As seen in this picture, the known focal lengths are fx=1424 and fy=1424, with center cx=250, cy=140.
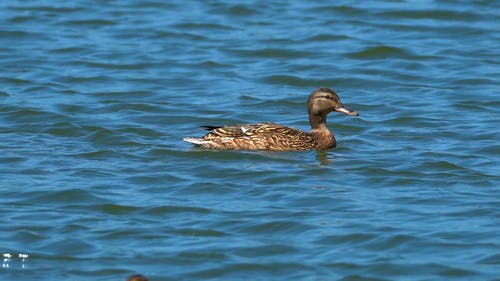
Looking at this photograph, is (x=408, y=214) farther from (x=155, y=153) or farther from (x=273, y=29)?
(x=273, y=29)

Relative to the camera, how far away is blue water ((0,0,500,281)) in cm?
1164

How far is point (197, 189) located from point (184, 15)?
1047 centimetres

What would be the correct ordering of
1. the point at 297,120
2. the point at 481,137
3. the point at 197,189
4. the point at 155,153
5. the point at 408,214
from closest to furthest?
the point at 408,214, the point at 197,189, the point at 155,153, the point at 481,137, the point at 297,120

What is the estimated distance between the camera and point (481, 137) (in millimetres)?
16359

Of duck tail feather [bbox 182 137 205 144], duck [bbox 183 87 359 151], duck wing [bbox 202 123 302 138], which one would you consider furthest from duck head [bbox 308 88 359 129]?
duck tail feather [bbox 182 137 205 144]

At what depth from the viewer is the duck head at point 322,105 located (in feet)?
52.7

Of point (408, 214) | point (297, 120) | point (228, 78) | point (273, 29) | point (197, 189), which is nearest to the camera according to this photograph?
point (408, 214)

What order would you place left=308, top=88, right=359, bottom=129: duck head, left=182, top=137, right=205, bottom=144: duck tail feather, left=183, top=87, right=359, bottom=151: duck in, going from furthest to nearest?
left=308, top=88, right=359, bottom=129: duck head, left=183, top=87, right=359, bottom=151: duck, left=182, top=137, right=205, bottom=144: duck tail feather

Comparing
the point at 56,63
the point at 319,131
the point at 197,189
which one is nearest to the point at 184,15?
the point at 56,63

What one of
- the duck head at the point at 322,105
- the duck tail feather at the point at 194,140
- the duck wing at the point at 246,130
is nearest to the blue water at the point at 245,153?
the duck tail feather at the point at 194,140

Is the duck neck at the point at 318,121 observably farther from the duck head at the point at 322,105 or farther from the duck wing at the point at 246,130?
the duck wing at the point at 246,130

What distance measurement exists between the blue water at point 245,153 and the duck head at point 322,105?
418 mm

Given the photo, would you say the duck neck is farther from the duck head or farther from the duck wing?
the duck wing

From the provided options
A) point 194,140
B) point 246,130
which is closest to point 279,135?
point 246,130
